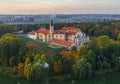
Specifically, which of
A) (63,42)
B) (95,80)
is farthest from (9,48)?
(63,42)

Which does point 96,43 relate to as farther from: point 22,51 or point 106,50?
point 22,51

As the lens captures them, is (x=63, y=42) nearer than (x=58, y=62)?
No

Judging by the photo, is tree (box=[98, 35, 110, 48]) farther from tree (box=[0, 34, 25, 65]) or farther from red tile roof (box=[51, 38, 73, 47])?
tree (box=[0, 34, 25, 65])

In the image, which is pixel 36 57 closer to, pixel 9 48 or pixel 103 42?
pixel 9 48

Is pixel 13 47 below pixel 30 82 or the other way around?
the other way around

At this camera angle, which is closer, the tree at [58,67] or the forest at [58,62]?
the forest at [58,62]

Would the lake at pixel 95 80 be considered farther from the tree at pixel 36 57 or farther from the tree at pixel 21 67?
the tree at pixel 36 57

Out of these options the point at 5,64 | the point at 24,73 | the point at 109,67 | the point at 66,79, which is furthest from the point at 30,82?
the point at 109,67

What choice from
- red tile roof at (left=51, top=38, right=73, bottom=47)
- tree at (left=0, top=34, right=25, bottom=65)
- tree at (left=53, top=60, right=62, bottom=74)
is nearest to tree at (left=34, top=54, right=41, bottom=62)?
tree at (left=53, top=60, right=62, bottom=74)

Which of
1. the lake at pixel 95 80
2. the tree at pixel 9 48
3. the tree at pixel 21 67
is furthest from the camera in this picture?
the tree at pixel 9 48

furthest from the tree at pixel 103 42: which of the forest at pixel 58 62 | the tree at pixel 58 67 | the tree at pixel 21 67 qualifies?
the tree at pixel 21 67

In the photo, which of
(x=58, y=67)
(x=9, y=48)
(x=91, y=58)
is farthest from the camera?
(x=9, y=48)
